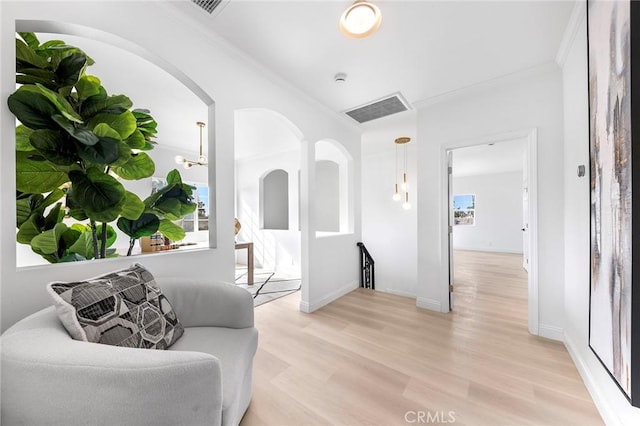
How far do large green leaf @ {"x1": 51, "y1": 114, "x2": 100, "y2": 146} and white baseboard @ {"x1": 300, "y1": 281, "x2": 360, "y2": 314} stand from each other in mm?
2508

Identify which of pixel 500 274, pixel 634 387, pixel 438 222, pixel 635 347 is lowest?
pixel 500 274

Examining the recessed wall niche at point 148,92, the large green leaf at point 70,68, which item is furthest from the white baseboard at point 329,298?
the large green leaf at point 70,68

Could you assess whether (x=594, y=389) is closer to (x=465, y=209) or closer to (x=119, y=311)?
(x=119, y=311)

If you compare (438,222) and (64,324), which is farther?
(438,222)

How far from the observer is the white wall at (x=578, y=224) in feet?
4.93

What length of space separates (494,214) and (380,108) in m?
7.53

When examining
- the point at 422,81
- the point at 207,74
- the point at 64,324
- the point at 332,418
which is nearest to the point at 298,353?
the point at 332,418

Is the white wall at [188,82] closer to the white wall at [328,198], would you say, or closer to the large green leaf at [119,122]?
the large green leaf at [119,122]

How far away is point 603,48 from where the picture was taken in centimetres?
121

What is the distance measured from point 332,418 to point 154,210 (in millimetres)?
1665

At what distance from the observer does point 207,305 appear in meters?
1.40

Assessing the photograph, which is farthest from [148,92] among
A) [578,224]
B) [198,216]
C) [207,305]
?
[578,224]

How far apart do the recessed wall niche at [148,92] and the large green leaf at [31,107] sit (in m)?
0.57

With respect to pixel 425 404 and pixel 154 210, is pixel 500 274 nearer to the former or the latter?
pixel 425 404
